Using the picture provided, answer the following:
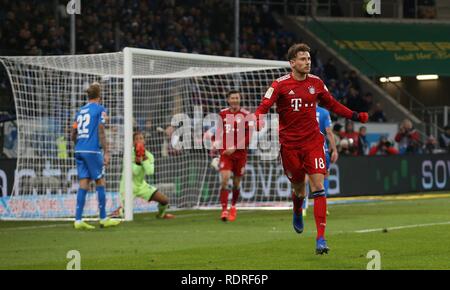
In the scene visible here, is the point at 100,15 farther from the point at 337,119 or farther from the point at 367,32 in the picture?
the point at 367,32

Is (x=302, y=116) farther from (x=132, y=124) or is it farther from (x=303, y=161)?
(x=132, y=124)

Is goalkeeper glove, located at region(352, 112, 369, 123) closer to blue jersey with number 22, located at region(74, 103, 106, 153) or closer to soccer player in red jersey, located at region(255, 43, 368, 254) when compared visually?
soccer player in red jersey, located at region(255, 43, 368, 254)

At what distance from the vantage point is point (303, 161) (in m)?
12.1

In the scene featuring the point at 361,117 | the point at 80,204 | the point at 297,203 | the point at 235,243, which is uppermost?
the point at 361,117

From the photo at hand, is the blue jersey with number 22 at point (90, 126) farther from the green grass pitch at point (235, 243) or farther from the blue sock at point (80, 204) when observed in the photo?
the green grass pitch at point (235, 243)

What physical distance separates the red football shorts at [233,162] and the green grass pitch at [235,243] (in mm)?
892

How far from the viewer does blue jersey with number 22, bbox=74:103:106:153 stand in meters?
16.3

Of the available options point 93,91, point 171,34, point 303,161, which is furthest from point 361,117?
point 171,34

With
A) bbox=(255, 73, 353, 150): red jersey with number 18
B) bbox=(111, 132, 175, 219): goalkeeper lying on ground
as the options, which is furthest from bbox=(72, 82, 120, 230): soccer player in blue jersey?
bbox=(255, 73, 353, 150): red jersey with number 18

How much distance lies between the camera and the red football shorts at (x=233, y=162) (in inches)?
701

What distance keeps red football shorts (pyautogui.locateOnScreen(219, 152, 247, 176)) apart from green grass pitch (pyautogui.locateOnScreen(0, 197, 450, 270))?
2.93 feet

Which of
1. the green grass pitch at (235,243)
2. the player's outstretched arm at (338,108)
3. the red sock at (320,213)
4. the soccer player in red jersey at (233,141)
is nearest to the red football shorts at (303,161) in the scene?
the red sock at (320,213)

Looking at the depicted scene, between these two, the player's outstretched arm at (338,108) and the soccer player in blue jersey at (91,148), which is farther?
the soccer player in blue jersey at (91,148)

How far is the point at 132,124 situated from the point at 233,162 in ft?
6.08
